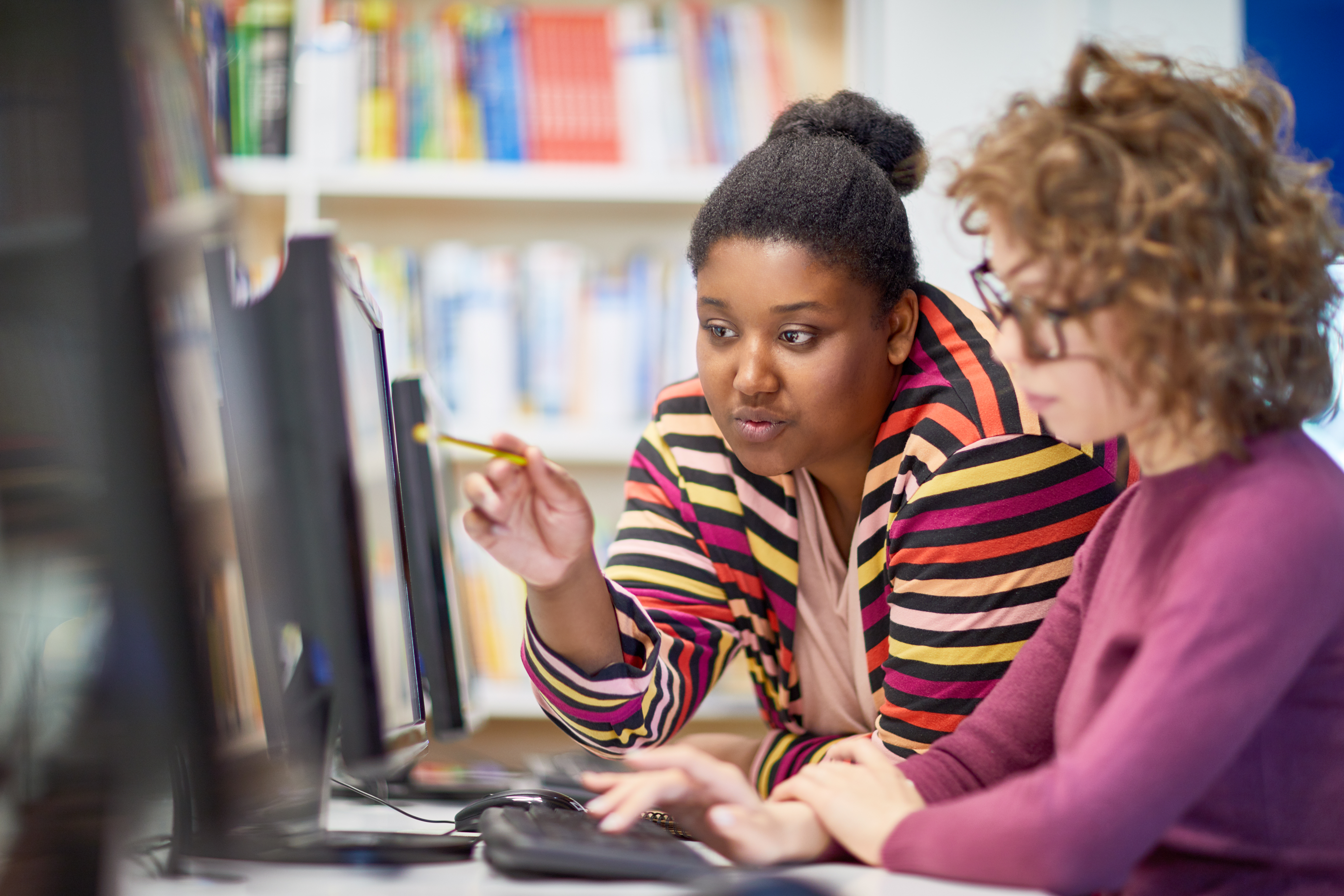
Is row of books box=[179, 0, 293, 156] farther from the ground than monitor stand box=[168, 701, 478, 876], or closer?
farther from the ground

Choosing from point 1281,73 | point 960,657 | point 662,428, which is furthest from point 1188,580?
point 1281,73

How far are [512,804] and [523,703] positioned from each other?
89 cm

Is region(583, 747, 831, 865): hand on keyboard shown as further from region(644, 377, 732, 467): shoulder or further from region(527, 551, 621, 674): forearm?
region(644, 377, 732, 467): shoulder

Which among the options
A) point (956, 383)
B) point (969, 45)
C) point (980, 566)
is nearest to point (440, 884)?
point (980, 566)

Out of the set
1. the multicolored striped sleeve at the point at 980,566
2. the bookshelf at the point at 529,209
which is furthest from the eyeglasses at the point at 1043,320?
the bookshelf at the point at 529,209

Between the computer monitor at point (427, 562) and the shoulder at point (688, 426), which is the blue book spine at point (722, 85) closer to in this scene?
the shoulder at point (688, 426)

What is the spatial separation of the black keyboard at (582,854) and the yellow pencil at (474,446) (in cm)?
24

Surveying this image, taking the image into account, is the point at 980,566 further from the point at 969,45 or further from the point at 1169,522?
the point at 969,45

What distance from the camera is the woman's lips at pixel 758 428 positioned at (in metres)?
0.92

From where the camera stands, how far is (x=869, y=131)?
3.27 ft

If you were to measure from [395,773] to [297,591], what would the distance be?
574 mm

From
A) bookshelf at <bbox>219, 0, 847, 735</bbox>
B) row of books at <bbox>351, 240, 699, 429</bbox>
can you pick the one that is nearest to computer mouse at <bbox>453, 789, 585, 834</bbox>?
bookshelf at <bbox>219, 0, 847, 735</bbox>

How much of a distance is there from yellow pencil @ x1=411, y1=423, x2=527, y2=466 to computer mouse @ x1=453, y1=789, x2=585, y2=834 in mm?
243

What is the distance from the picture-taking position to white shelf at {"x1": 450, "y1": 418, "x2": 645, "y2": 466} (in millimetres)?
1642
